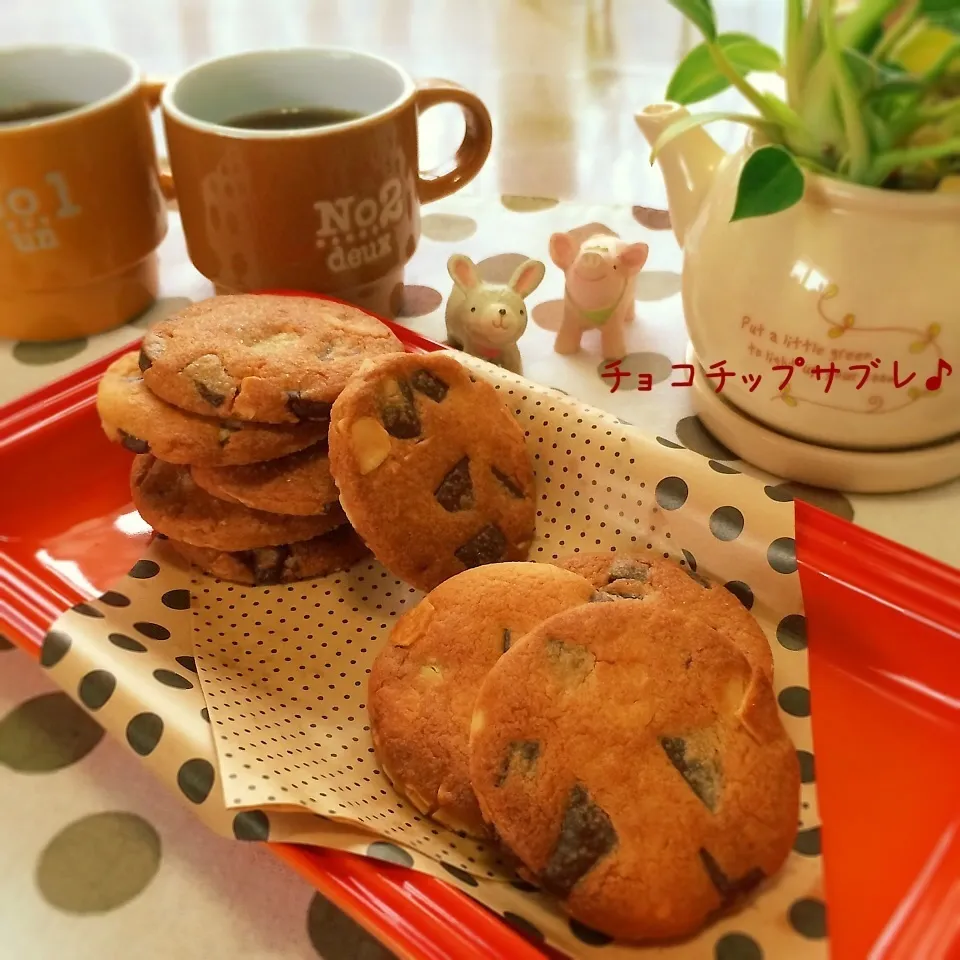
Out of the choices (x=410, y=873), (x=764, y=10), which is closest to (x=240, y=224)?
(x=410, y=873)

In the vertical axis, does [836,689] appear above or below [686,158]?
below

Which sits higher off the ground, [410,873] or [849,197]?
[849,197]

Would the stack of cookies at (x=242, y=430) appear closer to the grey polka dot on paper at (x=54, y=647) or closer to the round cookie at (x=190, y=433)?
the round cookie at (x=190, y=433)

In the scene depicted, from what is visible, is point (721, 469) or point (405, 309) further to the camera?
point (405, 309)

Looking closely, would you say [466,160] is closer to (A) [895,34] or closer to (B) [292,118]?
(B) [292,118]

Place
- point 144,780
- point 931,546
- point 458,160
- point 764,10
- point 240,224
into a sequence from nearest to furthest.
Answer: point 144,780 < point 931,546 < point 240,224 < point 458,160 < point 764,10

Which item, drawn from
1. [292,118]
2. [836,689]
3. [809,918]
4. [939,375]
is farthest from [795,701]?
[292,118]

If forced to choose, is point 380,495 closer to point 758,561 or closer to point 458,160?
point 758,561

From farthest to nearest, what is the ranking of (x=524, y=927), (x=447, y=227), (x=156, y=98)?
(x=447, y=227) < (x=156, y=98) < (x=524, y=927)
